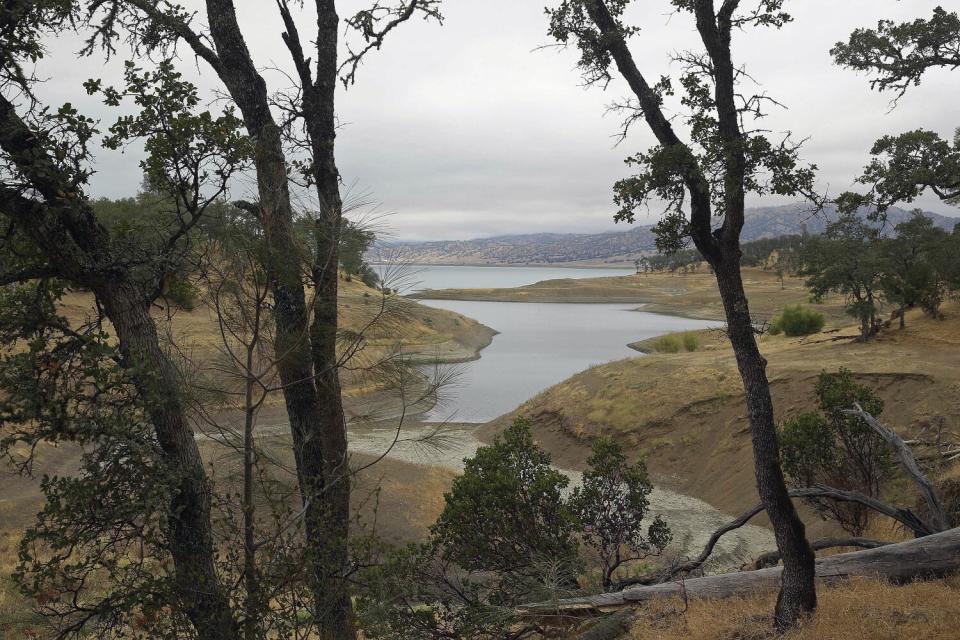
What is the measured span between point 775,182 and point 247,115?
625 cm

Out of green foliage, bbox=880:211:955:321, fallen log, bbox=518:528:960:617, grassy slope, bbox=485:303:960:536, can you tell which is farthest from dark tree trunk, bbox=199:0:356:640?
green foliage, bbox=880:211:955:321

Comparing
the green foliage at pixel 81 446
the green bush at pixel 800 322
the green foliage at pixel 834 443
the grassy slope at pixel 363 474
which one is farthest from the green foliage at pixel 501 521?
the green bush at pixel 800 322

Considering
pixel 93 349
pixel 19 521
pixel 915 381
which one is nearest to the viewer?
pixel 93 349

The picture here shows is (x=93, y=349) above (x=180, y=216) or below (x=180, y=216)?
below

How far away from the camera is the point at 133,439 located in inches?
225

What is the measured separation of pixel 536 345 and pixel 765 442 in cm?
6141

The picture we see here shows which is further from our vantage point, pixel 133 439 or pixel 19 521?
pixel 19 521

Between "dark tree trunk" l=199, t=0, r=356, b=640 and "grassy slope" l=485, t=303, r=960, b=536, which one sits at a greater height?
"dark tree trunk" l=199, t=0, r=356, b=640

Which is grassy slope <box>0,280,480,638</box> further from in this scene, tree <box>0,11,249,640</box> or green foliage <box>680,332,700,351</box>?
green foliage <box>680,332,700,351</box>

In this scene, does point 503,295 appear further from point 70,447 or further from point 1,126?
point 1,126

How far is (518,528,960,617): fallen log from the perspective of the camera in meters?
9.42

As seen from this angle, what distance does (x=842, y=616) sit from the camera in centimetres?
795

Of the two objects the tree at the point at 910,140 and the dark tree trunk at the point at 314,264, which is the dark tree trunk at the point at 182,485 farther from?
the tree at the point at 910,140

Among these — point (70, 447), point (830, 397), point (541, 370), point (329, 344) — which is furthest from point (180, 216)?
point (541, 370)
